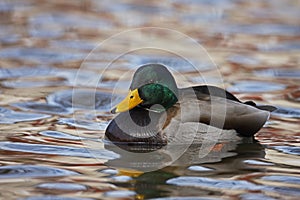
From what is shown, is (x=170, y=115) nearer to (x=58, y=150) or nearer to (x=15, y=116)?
(x=58, y=150)

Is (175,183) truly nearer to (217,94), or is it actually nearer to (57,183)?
(57,183)

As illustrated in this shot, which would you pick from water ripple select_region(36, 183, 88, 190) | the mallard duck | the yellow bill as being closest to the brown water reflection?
water ripple select_region(36, 183, 88, 190)

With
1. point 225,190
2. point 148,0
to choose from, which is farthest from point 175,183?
point 148,0

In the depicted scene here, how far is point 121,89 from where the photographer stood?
8883 mm

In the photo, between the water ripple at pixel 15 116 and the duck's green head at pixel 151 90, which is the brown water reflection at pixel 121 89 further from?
the duck's green head at pixel 151 90

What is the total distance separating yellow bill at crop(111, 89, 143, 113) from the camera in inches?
258

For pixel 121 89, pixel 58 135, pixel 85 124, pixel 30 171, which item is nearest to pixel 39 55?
pixel 121 89

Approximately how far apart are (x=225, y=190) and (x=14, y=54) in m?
5.37

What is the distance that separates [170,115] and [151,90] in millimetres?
233

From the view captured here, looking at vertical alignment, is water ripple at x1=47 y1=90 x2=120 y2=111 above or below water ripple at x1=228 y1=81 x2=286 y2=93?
below

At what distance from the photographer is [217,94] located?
6875 millimetres

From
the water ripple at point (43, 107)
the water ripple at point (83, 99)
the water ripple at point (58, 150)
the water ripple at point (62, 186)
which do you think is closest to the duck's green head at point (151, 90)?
the water ripple at point (58, 150)

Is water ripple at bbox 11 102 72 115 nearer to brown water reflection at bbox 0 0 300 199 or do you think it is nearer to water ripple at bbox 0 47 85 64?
brown water reflection at bbox 0 0 300 199

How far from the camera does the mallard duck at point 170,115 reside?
662 cm
